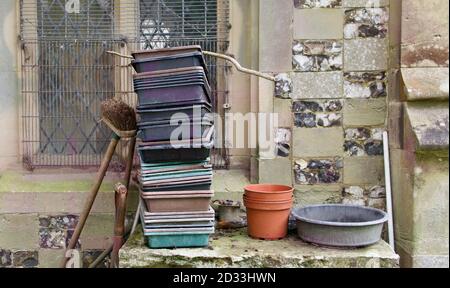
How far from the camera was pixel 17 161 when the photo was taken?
11.6ft

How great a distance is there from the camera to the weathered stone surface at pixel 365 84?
3318 mm

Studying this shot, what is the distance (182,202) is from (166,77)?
690mm

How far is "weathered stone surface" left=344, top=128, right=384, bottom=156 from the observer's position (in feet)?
11.0

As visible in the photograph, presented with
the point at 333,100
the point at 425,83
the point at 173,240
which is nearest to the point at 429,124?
the point at 425,83

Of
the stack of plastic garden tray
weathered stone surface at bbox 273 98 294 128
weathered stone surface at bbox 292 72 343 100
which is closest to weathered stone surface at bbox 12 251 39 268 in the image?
the stack of plastic garden tray

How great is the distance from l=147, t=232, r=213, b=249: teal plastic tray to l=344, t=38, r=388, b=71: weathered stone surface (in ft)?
5.01

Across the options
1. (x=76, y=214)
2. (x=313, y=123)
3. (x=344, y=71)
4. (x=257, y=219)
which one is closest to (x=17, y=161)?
(x=76, y=214)

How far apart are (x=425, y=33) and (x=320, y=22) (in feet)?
2.17

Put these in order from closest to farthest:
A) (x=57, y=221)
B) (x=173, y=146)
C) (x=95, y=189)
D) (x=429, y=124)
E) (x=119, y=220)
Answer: (x=173, y=146)
(x=429, y=124)
(x=119, y=220)
(x=95, y=189)
(x=57, y=221)

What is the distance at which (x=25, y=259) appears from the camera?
11.2 ft

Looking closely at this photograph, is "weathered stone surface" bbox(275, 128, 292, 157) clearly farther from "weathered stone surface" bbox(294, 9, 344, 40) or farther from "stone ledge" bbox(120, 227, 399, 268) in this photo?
"stone ledge" bbox(120, 227, 399, 268)

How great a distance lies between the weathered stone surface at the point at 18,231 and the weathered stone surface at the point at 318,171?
1826 millimetres

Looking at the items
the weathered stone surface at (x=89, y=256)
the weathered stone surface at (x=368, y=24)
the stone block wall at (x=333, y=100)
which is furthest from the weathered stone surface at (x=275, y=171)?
the weathered stone surface at (x=89, y=256)

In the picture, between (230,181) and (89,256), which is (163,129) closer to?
(230,181)
